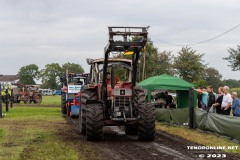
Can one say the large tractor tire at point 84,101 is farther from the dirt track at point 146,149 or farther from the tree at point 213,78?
the tree at point 213,78

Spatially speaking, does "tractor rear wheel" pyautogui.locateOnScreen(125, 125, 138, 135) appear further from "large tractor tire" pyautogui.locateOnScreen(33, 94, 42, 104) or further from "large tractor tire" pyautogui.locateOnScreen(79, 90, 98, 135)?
"large tractor tire" pyautogui.locateOnScreen(33, 94, 42, 104)

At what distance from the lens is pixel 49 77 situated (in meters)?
145

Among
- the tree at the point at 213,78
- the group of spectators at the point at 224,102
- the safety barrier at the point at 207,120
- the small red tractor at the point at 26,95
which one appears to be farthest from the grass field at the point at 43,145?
the tree at the point at 213,78

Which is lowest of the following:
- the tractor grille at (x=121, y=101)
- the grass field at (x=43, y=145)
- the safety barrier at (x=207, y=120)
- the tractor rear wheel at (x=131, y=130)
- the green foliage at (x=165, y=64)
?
the grass field at (x=43, y=145)

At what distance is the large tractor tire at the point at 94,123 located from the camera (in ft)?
41.2

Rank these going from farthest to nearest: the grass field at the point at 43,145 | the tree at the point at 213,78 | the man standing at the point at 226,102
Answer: the tree at the point at 213,78
the man standing at the point at 226,102
the grass field at the point at 43,145

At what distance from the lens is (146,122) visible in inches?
501

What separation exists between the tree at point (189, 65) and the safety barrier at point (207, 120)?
25.5 m

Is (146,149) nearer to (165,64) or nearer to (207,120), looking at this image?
(207,120)

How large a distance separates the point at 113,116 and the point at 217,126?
3562 millimetres

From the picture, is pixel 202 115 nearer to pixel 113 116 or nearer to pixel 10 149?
pixel 113 116

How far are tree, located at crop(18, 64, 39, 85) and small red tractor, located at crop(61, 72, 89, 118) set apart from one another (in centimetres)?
12008

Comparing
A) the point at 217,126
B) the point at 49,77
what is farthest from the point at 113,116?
the point at 49,77

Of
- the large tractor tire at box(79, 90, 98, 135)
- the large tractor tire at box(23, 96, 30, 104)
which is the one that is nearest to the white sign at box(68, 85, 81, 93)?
the large tractor tire at box(79, 90, 98, 135)
